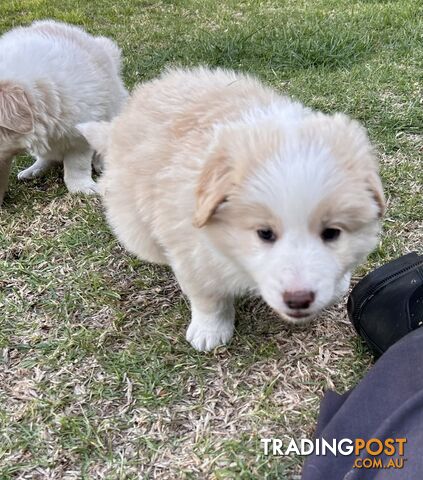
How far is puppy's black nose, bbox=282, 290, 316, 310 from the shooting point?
153cm

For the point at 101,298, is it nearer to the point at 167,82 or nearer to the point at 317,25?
the point at 167,82

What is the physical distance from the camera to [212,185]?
1594 mm

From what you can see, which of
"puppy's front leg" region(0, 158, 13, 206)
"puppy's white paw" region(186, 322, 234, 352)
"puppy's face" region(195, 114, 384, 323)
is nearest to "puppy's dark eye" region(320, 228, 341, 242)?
"puppy's face" region(195, 114, 384, 323)

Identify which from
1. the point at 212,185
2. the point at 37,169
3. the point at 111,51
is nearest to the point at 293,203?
the point at 212,185

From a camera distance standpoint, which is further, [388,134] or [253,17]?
[253,17]

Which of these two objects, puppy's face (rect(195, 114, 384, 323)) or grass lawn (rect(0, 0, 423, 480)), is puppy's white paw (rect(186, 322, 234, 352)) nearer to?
grass lawn (rect(0, 0, 423, 480))

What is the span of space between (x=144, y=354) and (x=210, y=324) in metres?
0.28

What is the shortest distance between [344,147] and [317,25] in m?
3.56

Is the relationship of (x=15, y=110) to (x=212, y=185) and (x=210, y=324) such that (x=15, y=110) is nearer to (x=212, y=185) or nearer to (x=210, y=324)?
(x=210, y=324)

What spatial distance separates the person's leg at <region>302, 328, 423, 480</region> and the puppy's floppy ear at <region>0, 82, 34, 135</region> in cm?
209

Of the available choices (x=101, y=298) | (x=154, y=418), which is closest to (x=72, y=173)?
(x=101, y=298)

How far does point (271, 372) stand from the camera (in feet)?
6.71

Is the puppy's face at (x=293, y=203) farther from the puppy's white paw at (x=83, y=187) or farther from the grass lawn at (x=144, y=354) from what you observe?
the puppy's white paw at (x=83, y=187)

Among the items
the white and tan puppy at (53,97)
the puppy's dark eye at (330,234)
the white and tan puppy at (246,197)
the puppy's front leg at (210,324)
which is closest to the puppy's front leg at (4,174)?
the white and tan puppy at (53,97)
